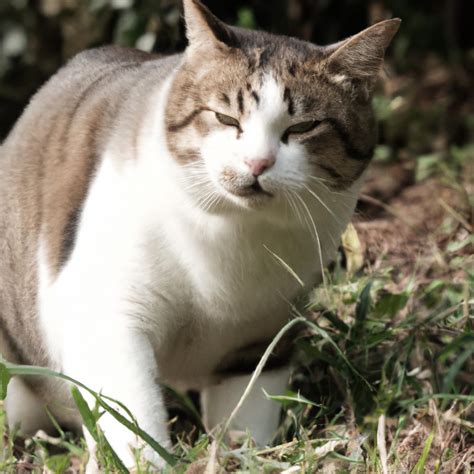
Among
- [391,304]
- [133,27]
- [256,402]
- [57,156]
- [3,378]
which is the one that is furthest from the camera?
[133,27]

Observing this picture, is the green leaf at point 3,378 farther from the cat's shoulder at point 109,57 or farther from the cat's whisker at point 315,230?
the cat's shoulder at point 109,57

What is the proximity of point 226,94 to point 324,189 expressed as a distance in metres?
0.34

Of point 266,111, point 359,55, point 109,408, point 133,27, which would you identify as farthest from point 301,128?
point 133,27

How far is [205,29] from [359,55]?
39 centimetres

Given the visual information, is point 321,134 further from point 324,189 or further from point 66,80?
point 66,80

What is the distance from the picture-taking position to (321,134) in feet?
7.69

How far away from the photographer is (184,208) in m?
2.45

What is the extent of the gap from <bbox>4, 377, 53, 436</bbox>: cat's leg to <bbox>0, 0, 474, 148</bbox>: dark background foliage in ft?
6.38

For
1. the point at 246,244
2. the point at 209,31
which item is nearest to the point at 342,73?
the point at 209,31

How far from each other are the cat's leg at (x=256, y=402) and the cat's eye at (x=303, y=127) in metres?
0.86

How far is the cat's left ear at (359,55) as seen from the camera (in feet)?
7.81

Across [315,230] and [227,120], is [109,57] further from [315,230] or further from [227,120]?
[315,230]

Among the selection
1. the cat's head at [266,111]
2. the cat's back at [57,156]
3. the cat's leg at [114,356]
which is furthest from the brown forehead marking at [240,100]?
the cat's leg at [114,356]

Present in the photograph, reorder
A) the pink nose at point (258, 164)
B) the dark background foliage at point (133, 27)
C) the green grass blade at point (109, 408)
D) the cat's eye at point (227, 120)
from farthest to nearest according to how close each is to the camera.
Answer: the dark background foliage at point (133, 27)
the cat's eye at point (227, 120)
the pink nose at point (258, 164)
the green grass blade at point (109, 408)
